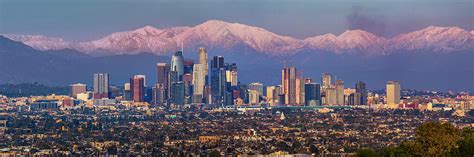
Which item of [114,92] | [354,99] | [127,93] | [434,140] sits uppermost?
[114,92]

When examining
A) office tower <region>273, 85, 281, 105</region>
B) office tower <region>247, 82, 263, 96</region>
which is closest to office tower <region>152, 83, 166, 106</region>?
office tower <region>273, 85, 281, 105</region>

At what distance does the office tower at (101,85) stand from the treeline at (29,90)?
3.14 metres

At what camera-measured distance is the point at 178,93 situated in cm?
14050

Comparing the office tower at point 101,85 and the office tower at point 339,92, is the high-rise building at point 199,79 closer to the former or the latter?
the office tower at point 101,85

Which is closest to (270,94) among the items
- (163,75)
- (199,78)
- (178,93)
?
(199,78)

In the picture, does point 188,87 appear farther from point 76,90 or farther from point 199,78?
point 76,90

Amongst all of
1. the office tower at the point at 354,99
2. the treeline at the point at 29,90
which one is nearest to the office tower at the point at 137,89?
the treeline at the point at 29,90

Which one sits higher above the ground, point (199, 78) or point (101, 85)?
point (199, 78)

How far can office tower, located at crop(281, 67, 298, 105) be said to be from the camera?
462 feet

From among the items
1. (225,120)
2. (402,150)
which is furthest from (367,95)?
(402,150)

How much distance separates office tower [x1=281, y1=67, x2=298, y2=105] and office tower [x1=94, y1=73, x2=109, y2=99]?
17142 mm

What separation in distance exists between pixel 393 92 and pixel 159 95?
71.2 ft

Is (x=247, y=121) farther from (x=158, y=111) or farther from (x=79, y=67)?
(x=79, y=67)

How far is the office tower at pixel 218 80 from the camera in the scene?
141 metres
